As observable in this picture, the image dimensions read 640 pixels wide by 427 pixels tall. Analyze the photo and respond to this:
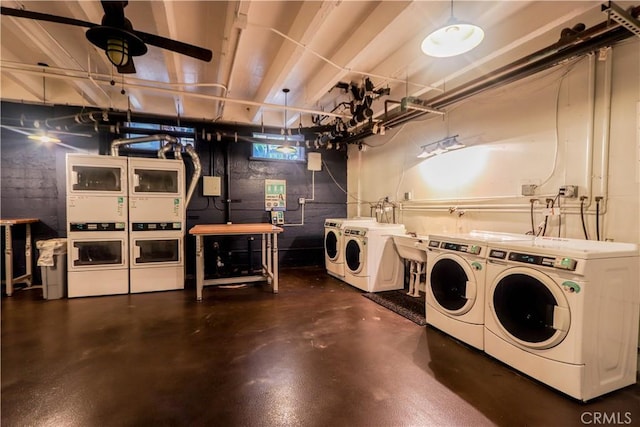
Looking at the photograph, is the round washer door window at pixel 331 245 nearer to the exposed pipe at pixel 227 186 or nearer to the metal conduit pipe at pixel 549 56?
the exposed pipe at pixel 227 186

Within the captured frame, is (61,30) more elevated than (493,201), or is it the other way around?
(61,30)

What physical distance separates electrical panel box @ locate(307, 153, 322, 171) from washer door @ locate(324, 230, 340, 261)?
1537 millimetres

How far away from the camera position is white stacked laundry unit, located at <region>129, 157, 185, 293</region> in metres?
4.25

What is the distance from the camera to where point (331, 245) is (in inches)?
203

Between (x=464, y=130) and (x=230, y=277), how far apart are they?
13.3ft

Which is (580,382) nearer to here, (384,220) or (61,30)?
(384,220)

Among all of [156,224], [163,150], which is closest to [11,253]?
[156,224]

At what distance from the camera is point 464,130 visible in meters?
3.69

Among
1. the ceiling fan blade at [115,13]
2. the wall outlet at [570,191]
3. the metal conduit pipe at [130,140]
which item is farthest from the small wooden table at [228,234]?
the wall outlet at [570,191]

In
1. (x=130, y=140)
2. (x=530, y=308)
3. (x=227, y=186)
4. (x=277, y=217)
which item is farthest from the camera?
(x=277, y=217)

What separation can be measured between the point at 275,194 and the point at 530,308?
15.0 feet

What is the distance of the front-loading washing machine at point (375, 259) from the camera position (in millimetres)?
4180

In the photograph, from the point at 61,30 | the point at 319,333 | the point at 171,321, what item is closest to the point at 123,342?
the point at 171,321

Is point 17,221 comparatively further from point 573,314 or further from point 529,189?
point 529,189
